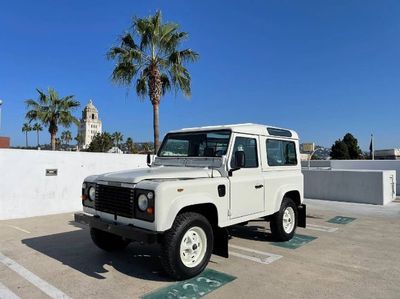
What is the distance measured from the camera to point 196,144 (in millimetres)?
6039

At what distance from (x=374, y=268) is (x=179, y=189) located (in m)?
3.28

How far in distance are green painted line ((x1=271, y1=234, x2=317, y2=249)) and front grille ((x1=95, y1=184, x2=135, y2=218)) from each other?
331cm

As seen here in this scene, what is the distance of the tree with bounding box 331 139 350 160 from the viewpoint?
47.2 metres

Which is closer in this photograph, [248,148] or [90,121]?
[248,148]

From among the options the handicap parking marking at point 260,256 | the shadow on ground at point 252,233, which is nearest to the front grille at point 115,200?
the handicap parking marking at point 260,256

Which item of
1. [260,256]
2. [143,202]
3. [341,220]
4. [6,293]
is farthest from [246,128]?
[341,220]

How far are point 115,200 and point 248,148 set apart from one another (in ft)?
7.95

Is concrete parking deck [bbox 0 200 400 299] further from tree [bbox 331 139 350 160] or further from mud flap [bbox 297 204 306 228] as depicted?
tree [bbox 331 139 350 160]

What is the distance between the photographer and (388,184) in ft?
42.0

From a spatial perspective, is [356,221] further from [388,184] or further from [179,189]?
[179,189]

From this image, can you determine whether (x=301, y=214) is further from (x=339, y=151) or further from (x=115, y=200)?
(x=339, y=151)

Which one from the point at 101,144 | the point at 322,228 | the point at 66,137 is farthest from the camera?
the point at 66,137

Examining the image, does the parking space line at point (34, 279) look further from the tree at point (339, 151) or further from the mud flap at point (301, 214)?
the tree at point (339, 151)

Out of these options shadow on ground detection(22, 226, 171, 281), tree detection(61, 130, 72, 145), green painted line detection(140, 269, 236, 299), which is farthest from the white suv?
tree detection(61, 130, 72, 145)
